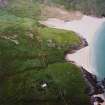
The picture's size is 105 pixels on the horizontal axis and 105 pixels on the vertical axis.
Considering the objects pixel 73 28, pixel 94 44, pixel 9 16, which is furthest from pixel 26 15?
pixel 94 44

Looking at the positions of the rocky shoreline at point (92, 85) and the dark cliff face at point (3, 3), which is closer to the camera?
the rocky shoreline at point (92, 85)

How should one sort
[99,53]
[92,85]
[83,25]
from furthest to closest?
1. [83,25]
2. [99,53]
3. [92,85]

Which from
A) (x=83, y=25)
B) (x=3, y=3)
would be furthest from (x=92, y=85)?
(x=3, y=3)

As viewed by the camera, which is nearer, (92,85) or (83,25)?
(92,85)

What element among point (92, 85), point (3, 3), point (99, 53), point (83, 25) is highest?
point (3, 3)

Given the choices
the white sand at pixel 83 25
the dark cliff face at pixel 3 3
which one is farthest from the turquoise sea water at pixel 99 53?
the dark cliff face at pixel 3 3

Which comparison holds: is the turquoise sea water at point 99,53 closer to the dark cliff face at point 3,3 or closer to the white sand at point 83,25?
the white sand at point 83,25

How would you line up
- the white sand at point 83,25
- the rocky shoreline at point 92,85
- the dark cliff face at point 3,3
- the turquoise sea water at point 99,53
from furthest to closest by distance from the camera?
the dark cliff face at point 3,3 → the white sand at point 83,25 → the turquoise sea water at point 99,53 → the rocky shoreline at point 92,85

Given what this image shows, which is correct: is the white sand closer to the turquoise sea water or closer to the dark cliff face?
the turquoise sea water

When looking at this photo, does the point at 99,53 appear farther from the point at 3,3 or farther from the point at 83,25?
the point at 3,3
